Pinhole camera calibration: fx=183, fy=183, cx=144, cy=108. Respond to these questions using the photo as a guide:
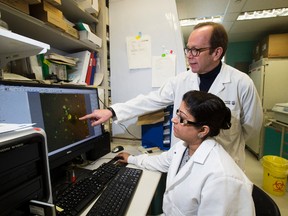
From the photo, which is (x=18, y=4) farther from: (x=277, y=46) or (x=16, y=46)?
(x=277, y=46)

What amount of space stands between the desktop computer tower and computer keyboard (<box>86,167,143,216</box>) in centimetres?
27

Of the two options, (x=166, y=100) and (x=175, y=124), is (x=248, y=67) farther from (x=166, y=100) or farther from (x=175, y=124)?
(x=175, y=124)

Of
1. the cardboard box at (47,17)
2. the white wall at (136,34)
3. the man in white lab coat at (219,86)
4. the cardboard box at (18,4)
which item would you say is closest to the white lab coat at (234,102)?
the man in white lab coat at (219,86)

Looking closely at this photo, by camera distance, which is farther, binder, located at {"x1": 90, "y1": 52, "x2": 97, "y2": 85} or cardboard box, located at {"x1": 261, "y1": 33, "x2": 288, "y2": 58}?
cardboard box, located at {"x1": 261, "y1": 33, "x2": 288, "y2": 58}

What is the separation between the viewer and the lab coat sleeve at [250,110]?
4.01 feet

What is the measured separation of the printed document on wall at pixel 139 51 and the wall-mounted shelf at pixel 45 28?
32 centimetres

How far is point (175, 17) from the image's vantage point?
62.5 inches

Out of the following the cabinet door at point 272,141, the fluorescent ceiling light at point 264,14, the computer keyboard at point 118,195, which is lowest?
the cabinet door at point 272,141

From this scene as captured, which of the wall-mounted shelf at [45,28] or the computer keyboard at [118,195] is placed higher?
the wall-mounted shelf at [45,28]

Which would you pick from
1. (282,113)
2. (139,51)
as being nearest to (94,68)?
(139,51)

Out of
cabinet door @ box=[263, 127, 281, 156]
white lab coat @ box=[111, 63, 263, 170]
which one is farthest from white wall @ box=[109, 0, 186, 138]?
cabinet door @ box=[263, 127, 281, 156]

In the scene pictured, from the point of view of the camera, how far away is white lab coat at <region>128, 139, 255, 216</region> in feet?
2.28

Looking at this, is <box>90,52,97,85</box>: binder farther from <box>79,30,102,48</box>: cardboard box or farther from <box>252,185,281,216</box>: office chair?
<box>252,185,281,216</box>: office chair

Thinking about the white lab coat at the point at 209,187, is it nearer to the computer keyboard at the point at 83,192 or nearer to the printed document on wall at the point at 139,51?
the computer keyboard at the point at 83,192
